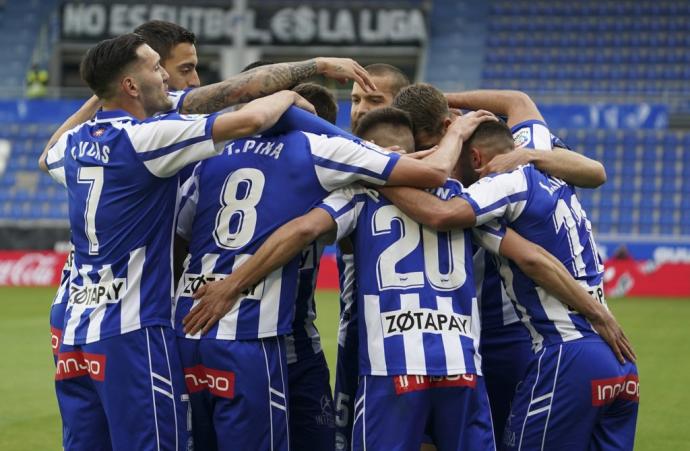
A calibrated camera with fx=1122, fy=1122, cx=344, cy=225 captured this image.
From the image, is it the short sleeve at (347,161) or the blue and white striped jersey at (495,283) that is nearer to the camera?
the short sleeve at (347,161)

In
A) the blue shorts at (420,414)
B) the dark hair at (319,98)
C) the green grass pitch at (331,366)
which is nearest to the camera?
the blue shorts at (420,414)

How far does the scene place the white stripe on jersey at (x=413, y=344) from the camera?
4.57 metres

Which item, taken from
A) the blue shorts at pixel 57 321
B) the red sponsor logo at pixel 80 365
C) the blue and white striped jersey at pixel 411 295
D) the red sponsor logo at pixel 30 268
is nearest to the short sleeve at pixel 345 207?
the blue and white striped jersey at pixel 411 295

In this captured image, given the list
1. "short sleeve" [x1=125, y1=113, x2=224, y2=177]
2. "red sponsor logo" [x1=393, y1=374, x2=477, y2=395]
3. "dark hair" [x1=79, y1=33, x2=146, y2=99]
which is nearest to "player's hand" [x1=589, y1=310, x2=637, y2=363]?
"red sponsor logo" [x1=393, y1=374, x2=477, y2=395]

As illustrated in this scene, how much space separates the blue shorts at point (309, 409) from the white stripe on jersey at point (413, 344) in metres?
0.86

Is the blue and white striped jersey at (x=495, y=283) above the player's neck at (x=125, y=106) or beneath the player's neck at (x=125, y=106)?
beneath

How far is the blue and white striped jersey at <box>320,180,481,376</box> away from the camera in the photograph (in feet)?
15.1

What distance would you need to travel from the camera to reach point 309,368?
534 cm

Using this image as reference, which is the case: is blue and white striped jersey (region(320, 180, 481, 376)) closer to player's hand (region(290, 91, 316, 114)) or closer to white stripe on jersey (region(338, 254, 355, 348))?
player's hand (region(290, 91, 316, 114))

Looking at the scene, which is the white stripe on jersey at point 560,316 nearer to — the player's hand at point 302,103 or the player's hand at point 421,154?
the player's hand at point 421,154

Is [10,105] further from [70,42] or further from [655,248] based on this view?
[655,248]

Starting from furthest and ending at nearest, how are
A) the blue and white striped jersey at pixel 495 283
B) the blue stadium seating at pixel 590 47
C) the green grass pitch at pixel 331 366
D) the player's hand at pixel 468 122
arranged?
the blue stadium seating at pixel 590 47
the green grass pitch at pixel 331 366
the blue and white striped jersey at pixel 495 283
the player's hand at pixel 468 122

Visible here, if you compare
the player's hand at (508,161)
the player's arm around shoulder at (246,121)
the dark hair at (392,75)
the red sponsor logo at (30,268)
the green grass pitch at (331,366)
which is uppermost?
the dark hair at (392,75)

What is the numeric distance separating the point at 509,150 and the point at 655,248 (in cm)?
1683
